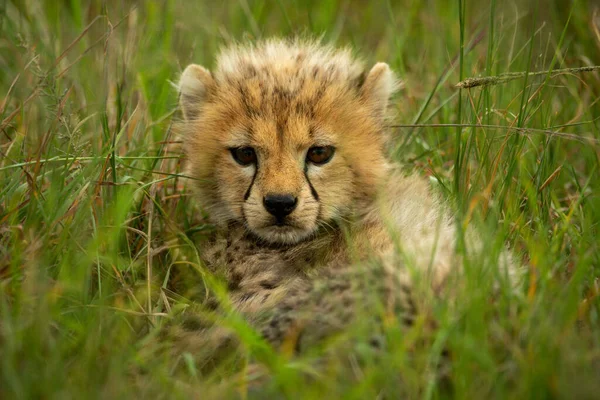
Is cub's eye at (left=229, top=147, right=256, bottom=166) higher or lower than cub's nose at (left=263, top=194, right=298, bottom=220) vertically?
higher

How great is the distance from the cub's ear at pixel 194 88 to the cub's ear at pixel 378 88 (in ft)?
2.67

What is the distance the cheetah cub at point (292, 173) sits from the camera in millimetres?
3359

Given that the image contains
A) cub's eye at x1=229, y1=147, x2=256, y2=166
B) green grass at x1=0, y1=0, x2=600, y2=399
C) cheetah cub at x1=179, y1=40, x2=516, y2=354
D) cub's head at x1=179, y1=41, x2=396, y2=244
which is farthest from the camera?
cub's eye at x1=229, y1=147, x2=256, y2=166

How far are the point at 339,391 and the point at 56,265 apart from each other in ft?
4.75

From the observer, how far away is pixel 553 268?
2.95 metres

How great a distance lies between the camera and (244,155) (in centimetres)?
362

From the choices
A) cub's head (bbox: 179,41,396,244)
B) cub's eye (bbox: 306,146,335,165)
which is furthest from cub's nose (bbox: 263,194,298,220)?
cub's eye (bbox: 306,146,335,165)

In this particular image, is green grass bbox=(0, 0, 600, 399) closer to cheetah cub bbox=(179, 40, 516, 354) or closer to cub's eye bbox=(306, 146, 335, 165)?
cheetah cub bbox=(179, 40, 516, 354)

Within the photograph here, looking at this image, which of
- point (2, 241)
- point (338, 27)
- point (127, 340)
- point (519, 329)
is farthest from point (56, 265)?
point (338, 27)

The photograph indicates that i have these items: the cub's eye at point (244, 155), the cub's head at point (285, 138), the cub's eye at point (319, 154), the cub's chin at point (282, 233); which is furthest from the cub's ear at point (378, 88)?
the cub's chin at point (282, 233)

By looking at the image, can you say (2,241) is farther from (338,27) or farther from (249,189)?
(338,27)

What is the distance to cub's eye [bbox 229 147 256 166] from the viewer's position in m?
3.60

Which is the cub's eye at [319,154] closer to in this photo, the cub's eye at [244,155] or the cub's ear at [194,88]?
the cub's eye at [244,155]

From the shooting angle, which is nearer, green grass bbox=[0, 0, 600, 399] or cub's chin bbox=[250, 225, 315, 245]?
green grass bbox=[0, 0, 600, 399]
